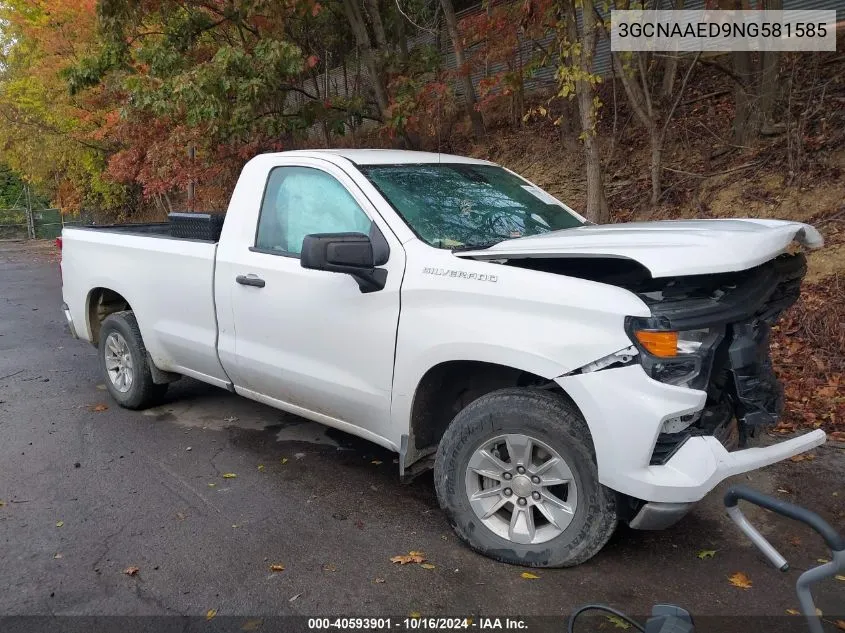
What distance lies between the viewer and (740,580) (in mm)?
3377

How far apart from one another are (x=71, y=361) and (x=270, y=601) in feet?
18.0

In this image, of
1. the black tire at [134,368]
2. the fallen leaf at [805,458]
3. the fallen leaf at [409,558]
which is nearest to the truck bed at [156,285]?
the black tire at [134,368]

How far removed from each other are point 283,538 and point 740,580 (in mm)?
2183

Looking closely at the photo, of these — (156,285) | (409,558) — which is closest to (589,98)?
(156,285)

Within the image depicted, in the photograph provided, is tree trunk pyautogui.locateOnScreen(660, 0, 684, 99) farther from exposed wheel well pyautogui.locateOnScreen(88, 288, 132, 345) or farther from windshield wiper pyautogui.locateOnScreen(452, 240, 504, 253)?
exposed wheel well pyautogui.locateOnScreen(88, 288, 132, 345)

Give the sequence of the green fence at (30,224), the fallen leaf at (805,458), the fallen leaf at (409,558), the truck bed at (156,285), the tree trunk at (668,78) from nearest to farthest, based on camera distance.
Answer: the fallen leaf at (409,558) < the fallen leaf at (805,458) < the truck bed at (156,285) < the tree trunk at (668,78) < the green fence at (30,224)

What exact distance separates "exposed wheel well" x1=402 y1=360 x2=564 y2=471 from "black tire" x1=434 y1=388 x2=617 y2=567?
0.22 m

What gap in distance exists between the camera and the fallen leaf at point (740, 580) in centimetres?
334

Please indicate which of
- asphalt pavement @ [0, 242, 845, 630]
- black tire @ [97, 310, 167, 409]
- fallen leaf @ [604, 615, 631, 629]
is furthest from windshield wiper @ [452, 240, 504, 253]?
black tire @ [97, 310, 167, 409]

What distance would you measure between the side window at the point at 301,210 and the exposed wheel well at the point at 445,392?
0.92m

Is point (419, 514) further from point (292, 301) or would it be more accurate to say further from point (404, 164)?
point (404, 164)

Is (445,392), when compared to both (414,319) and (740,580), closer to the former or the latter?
(414,319)

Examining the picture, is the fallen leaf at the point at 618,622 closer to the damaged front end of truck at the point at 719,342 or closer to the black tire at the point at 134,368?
the damaged front end of truck at the point at 719,342

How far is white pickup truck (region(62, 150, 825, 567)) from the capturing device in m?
3.06
